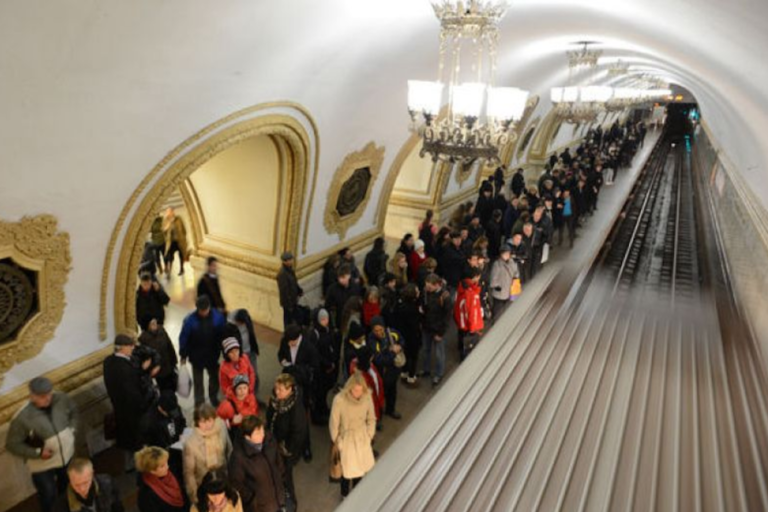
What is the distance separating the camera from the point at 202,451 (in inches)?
142

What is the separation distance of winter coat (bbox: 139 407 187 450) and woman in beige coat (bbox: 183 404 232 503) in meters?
0.69

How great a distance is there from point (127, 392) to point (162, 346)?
0.79 m

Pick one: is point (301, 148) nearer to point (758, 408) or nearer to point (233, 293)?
point (233, 293)

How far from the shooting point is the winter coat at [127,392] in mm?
4188

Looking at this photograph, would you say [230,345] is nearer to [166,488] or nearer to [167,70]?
[166,488]

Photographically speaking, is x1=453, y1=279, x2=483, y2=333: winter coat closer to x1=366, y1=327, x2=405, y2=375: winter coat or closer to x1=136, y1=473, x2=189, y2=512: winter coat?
x1=366, y1=327, x2=405, y2=375: winter coat

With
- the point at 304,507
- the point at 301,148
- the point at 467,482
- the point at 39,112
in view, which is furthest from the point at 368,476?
the point at 301,148

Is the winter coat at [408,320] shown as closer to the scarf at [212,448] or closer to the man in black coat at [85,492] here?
the scarf at [212,448]

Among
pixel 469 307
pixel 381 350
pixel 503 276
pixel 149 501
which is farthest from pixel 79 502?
pixel 503 276

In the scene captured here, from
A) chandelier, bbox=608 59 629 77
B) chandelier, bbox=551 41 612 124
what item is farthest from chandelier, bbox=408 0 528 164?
chandelier, bbox=608 59 629 77

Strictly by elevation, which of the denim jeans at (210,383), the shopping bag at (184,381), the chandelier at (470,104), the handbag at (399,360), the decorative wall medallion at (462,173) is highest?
the chandelier at (470,104)

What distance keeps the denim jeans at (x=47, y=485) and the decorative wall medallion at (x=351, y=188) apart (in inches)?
184

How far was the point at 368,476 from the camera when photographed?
228 cm

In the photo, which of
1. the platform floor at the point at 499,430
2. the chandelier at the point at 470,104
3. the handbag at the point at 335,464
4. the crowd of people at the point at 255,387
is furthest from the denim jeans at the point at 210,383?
the chandelier at the point at 470,104
